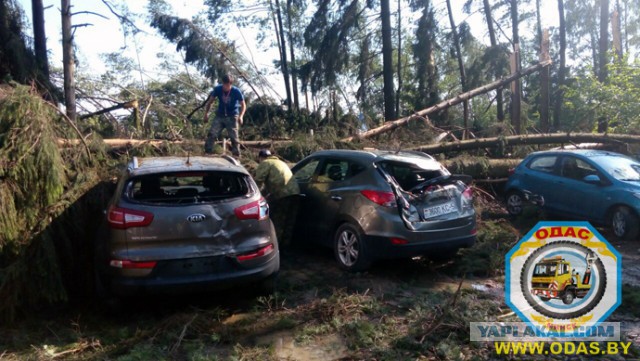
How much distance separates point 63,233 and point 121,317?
1244mm

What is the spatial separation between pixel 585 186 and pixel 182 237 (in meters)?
7.81

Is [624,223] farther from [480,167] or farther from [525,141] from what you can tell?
[525,141]

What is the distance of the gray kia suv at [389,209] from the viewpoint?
624 cm

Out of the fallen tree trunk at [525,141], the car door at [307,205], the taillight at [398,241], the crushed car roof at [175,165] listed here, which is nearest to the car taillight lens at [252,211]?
the crushed car roof at [175,165]

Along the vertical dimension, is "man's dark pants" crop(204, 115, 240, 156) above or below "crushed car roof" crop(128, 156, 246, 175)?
above

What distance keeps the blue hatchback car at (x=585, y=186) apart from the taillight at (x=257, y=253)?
6.71 m

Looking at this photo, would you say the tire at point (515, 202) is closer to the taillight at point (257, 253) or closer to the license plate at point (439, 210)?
the license plate at point (439, 210)

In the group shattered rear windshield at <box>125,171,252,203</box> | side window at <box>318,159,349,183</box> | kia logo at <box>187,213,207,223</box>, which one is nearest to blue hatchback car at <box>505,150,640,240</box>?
side window at <box>318,159,349,183</box>

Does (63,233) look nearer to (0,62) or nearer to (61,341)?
(61,341)

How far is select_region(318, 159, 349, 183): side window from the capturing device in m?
7.13

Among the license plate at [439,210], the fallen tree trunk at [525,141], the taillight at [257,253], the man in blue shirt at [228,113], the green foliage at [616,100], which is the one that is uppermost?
the green foliage at [616,100]

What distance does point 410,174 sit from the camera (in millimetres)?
6898

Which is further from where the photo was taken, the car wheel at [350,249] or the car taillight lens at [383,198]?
the car wheel at [350,249]

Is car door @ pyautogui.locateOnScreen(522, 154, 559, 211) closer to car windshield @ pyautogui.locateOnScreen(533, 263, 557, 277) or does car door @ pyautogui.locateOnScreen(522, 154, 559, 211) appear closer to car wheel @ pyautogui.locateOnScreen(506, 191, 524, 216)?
car wheel @ pyautogui.locateOnScreen(506, 191, 524, 216)
